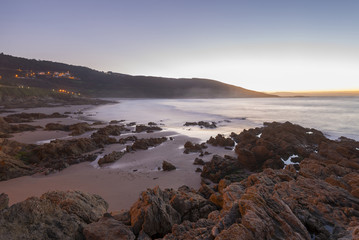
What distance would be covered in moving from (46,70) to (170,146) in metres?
200

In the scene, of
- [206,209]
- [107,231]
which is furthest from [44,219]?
[206,209]

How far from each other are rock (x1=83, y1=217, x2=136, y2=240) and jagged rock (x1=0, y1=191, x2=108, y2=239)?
0.25m

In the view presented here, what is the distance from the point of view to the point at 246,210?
140 inches

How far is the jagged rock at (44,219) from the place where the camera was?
3.57m

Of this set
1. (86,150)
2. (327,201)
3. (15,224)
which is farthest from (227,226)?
(86,150)

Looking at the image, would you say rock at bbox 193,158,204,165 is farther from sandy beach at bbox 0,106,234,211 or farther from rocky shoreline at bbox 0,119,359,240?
rocky shoreline at bbox 0,119,359,240

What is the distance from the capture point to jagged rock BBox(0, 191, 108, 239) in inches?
140

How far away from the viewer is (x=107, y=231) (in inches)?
161

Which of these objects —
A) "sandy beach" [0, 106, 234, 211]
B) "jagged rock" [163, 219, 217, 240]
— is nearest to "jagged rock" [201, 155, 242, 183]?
"sandy beach" [0, 106, 234, 211]

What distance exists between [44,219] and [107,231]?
1.29m

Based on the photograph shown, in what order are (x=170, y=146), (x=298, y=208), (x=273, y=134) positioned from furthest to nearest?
(x=273, y=134) → (x=170, y=146) → (x=298, y=208)

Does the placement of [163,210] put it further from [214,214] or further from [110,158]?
[110,158]

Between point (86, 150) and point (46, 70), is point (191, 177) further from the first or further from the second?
point (46, 70)

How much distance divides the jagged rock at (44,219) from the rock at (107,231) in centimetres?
25
